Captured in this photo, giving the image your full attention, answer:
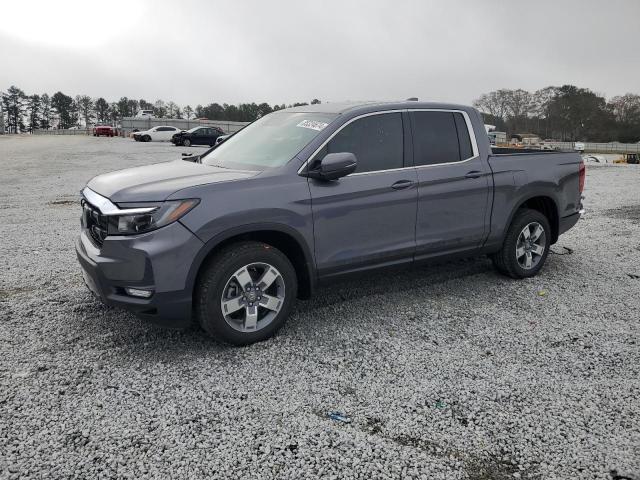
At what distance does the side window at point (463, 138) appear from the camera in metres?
5.23

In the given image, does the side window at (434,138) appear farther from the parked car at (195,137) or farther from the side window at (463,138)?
the parked car at (195,137)

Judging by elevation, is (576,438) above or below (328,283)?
below

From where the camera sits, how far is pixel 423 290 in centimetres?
548

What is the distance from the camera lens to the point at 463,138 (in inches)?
208

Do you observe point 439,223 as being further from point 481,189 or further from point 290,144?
point 290,144

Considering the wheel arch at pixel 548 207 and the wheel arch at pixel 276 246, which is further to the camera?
the wheel arch at pixel 548 207

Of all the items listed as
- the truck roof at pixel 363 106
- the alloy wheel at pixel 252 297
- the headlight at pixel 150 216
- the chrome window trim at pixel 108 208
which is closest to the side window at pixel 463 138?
the truck roof at pixel 363 106

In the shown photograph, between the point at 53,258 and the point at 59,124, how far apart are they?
146269mm

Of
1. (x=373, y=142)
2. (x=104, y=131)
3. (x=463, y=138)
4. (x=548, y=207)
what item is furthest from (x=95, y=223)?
(x=104, y=131)

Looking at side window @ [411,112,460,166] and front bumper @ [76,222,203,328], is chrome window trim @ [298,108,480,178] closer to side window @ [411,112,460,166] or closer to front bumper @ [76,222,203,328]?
side window @ [411,112,460,166]

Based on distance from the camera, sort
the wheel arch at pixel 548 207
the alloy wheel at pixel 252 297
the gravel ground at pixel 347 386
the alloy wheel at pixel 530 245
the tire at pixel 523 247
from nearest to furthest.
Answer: the gravel ground at pixel 347 386
the alloy wheel at pixel 252 297
the tire at pixel 523 247
the alloy wheel at pixel 530 245
the wheel arch at pixel 548 207

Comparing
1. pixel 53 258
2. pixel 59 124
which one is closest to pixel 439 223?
pixel 53 258

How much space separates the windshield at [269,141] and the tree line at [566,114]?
102785mm

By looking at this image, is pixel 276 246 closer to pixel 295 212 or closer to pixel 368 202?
pixel 295 212
